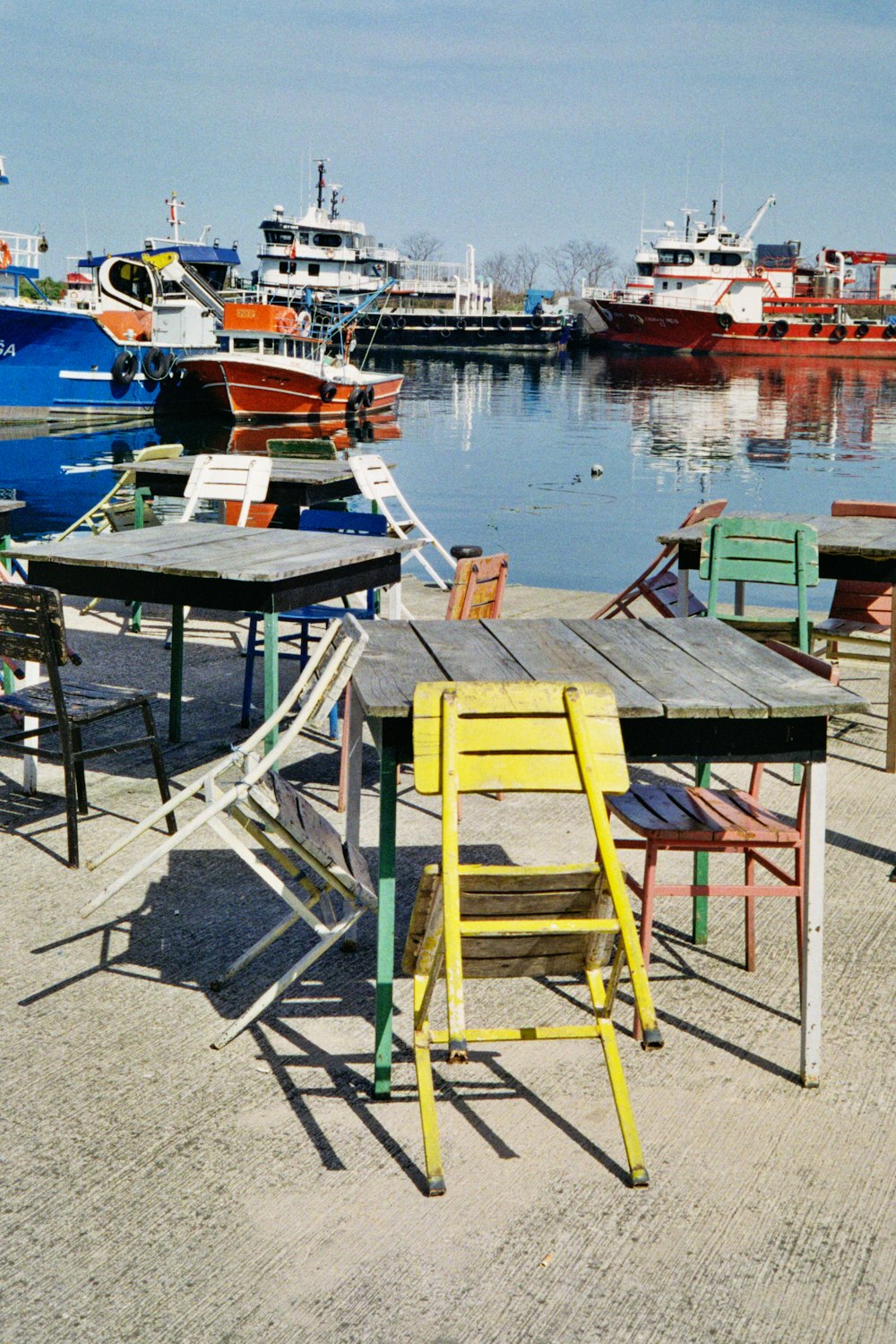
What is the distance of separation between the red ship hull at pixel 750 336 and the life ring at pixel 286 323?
4257 centimetres

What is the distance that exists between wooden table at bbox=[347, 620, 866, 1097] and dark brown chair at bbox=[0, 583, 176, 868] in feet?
3.84

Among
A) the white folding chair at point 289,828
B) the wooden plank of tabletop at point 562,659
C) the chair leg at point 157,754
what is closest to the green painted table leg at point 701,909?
the wooden plank of tabletop at point 562,659

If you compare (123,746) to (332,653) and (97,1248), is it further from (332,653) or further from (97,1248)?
(97,1248)

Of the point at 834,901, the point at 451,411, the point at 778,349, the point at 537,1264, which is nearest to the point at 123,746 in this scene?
the point at 834,901

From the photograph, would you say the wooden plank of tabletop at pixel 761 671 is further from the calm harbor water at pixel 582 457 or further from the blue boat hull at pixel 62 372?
the blue boat hull at pixel 62 372

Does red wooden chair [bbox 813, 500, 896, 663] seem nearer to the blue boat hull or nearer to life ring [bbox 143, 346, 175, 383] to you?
the blue boat hull

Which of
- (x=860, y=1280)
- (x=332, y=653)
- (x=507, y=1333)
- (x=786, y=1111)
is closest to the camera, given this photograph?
(x=507, y=1333)

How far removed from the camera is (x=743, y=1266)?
8.61 ft

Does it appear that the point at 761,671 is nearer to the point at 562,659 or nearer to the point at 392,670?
the point at 562,659

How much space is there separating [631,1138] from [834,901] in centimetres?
183

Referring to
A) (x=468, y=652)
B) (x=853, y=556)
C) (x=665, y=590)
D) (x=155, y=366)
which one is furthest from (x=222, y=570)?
(x=155, y=366)

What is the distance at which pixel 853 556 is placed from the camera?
19.6 ft

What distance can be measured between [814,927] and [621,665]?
78cm

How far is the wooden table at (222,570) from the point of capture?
16.2 feet
